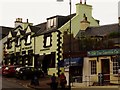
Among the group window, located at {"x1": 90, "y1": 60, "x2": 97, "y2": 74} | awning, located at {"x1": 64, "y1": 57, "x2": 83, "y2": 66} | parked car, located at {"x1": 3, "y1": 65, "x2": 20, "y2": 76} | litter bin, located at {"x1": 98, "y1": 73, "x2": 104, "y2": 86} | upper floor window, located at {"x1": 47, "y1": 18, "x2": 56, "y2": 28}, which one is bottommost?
litter bin, located at {"x1": 98, "y1": 73, "x2": 104, "y2": 86}

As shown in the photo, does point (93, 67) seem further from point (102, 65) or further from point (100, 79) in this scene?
point (100, 79)

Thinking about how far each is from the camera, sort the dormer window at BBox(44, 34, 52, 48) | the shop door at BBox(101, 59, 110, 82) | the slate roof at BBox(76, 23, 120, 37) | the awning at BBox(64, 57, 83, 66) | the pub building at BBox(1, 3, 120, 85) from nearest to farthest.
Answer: the shop door at BBox(101, 59, 110, 82)
the pub building at BBox(1, 3, 120, 85)
the awning at BBox(64, 57, 83, 66)
the slate roof at BBox(76, 23, 120, 37)
the dormer window at BBox(44, 34, 52, 48)

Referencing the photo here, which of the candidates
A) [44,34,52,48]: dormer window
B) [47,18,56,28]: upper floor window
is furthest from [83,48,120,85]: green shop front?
[47,18,56,28]: upper floor window

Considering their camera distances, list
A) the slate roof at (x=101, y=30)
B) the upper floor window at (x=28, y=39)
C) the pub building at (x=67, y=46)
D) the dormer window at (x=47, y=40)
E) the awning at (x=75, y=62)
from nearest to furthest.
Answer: the pub building at (x=67, y=46) < the awning at (x=75, y=62) < the slate roof at (x=101, y=30) < the dormer window at (x=47, y=40) < the upper floor window at (x=28, y=39)

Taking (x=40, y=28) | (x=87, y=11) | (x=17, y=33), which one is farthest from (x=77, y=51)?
(x=17, y=33)

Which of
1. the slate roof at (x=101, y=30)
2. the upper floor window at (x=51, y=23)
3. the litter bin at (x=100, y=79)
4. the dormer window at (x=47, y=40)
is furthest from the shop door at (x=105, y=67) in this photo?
the upper floor window at (x=51, y=23)

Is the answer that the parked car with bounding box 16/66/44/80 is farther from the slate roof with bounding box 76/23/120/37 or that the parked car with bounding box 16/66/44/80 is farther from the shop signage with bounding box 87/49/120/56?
the slate roof with bounding box 76/23/120/37

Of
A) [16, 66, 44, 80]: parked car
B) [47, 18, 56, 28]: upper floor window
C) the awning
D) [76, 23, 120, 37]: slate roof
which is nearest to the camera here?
the awning

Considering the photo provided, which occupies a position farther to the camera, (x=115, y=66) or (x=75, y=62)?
(x=75, y=62)

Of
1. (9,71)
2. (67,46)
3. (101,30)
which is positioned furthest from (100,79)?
(9,71)

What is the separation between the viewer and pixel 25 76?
3691 centimetres

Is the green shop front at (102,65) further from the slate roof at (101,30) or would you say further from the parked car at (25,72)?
the slate roof at (101,30)

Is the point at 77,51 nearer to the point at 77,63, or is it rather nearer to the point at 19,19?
the point at 77,63

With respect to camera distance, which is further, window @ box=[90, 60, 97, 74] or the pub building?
window @ box=[90, 60, 97, 74]
